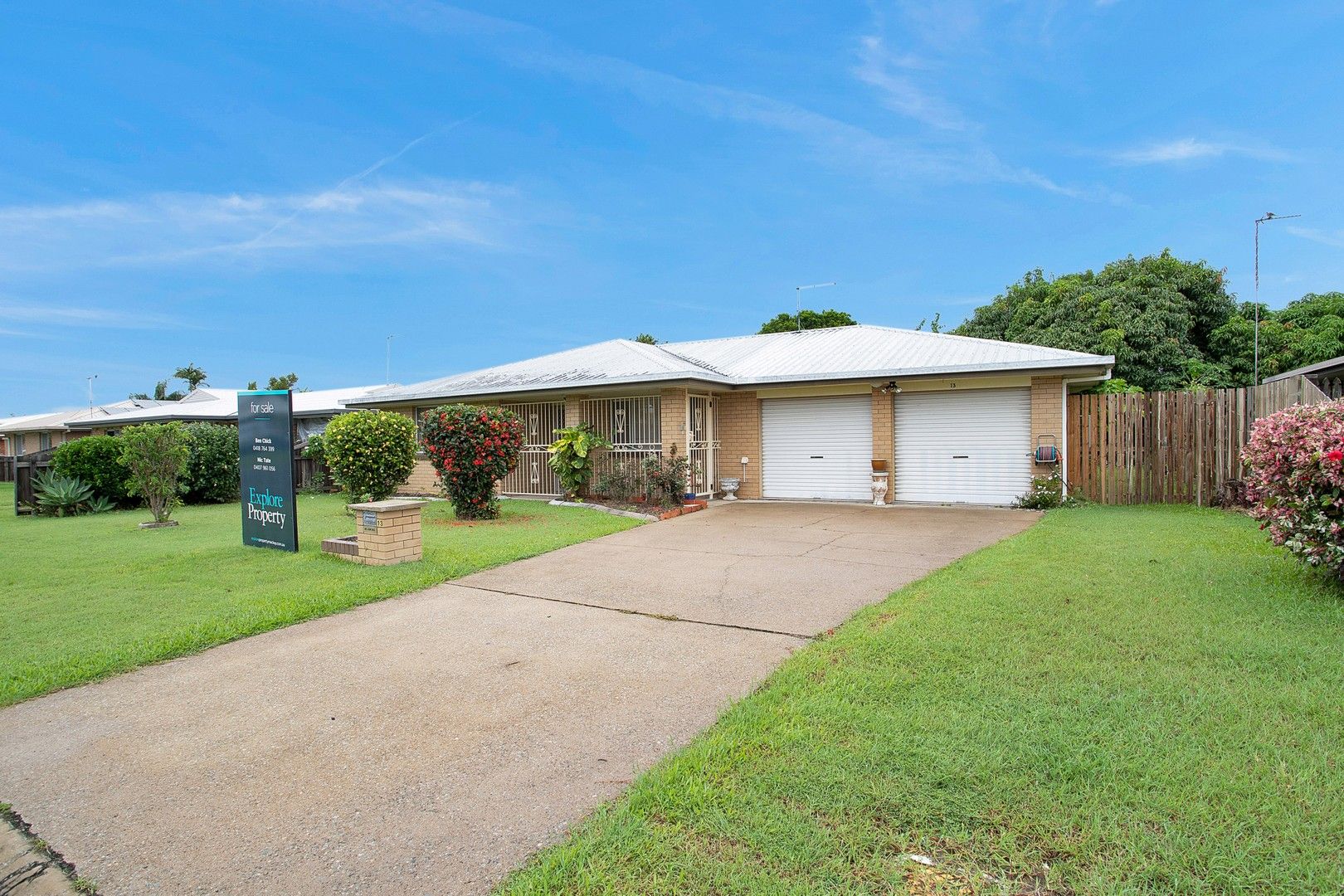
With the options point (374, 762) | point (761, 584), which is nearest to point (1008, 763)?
point (374, 762)

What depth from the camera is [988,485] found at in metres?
13.2

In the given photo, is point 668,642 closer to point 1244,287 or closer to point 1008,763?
point 1008,763

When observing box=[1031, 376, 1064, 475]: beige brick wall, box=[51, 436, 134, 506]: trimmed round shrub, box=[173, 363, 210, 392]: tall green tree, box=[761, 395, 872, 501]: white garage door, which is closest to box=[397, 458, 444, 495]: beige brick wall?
box=[51, 436, 134, 506]: trimmed round shrub

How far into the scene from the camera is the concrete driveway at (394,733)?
8.25ft

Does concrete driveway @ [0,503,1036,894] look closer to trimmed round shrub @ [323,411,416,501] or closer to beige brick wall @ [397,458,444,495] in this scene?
trimmed round shrub @ [323,411,416,501]

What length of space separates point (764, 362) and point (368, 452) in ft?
28.5

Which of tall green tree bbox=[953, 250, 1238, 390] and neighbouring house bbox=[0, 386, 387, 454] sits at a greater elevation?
tall green tree bbox=[953, 250, 1238, 390]

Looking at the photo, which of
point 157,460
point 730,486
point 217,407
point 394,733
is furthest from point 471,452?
point 217,407

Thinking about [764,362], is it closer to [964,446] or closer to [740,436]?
[740,436]

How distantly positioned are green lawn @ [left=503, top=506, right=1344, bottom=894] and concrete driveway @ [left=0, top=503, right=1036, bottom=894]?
1.13ft

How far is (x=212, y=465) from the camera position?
655 inches

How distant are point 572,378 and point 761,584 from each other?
8826 mm

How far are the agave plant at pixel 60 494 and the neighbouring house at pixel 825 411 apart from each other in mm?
7536

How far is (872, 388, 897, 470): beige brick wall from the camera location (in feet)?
44.9
